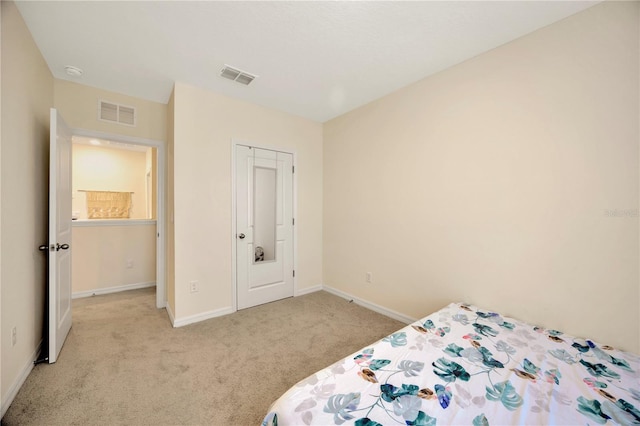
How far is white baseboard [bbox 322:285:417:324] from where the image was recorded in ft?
8.99

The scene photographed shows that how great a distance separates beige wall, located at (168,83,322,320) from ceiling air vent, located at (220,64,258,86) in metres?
0.45

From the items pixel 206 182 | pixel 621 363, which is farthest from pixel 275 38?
pixel 621 363

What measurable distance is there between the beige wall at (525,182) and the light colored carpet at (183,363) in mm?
1011

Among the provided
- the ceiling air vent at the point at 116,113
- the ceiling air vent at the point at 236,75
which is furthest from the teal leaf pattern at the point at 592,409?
the ceiling air vent at the point at 116,113

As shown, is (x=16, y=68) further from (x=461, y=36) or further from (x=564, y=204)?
(x=564, y=204)

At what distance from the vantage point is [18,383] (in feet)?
5.57

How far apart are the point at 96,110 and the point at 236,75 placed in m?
1.63

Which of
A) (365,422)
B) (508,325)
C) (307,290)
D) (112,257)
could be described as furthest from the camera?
(112,257)

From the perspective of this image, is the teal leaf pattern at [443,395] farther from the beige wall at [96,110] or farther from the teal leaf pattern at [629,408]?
the beige wall at [96,110]

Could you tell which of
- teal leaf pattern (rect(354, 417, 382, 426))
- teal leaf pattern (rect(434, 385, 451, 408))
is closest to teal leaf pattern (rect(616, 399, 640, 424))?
teal leaf pattern (rect(434, 385, 451, 408))

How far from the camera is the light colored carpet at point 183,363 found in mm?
1550

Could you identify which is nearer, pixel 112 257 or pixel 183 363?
pixel 183 363

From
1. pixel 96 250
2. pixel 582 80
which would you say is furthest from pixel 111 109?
pixel 582 80

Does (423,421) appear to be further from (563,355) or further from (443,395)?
(563,355)
